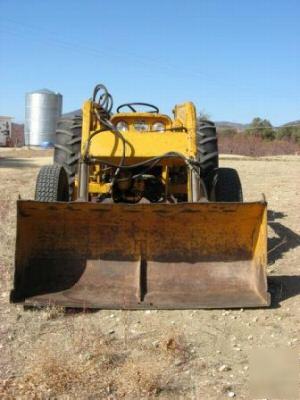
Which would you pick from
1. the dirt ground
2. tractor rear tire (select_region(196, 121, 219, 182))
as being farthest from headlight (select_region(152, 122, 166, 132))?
the dirt ground

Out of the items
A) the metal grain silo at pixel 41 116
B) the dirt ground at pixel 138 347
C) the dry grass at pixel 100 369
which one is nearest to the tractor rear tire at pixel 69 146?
the dirt ground at pixel 138 347

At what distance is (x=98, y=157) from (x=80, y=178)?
14.3 inches

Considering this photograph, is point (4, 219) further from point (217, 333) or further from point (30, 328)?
point (217, 333)

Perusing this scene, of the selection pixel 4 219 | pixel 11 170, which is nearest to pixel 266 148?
pixel 11 170

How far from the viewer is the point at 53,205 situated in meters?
4.88

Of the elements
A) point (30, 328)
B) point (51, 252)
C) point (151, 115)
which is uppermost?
point (151, 115)

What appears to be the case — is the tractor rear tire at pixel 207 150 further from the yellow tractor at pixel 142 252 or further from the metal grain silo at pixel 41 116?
the metal grain silo at pixel 41 116

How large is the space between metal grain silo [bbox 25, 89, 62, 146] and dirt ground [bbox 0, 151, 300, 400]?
3020 centimetres

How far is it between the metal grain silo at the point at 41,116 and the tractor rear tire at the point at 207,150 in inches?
1127

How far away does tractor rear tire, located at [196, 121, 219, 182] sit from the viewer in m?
6.55

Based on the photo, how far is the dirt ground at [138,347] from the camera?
11.0 feet

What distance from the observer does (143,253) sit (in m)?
5.17

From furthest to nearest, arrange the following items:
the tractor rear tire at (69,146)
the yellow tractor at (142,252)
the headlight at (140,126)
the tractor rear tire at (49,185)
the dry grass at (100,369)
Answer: the headlight at (140,126) < the tractor rear tire at (69,146) < the tractor rear tire at (49,185) < the yellow tractor at (142,252) < the dry grass at (100,369)

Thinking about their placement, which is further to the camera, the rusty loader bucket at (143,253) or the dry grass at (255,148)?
the dry grass at (255,148)
